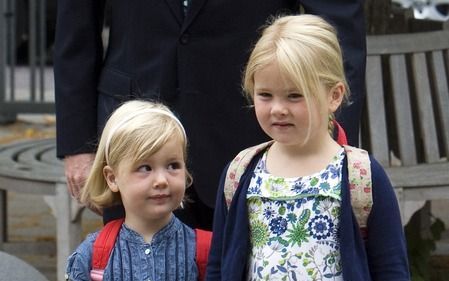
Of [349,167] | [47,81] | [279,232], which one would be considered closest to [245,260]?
[279,232]

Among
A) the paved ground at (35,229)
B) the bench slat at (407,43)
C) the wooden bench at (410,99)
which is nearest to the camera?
the wooden bench at (410,99)

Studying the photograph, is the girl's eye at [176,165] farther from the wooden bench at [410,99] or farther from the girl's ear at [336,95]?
the wooden bench at [410,99]

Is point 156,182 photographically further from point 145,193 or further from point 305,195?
point 305,195

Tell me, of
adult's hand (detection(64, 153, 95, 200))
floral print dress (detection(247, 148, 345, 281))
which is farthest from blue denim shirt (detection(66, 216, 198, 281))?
adult's hand (detection(64, 153, 95, 200))

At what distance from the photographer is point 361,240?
2.82m

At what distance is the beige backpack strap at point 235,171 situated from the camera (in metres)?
2.96

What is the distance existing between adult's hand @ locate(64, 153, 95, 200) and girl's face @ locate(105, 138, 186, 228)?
1.69ft

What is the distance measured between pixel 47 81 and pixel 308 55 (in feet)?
40.8

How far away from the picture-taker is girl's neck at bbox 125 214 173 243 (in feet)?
10.4

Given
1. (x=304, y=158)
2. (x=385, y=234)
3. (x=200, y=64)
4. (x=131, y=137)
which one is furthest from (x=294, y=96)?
(x=200, y=64)

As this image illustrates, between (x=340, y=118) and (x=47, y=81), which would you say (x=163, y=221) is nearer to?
(x=340, y=118)

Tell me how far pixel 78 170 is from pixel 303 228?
103cm

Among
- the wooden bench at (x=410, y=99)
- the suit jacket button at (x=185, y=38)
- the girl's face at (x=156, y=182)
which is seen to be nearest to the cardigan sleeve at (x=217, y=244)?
the girl's face at (x=156, y=182)

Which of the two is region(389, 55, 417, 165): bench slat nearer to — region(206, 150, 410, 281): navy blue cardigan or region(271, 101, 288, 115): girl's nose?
region(206, 150, 410, 281): navy blue cardigan
